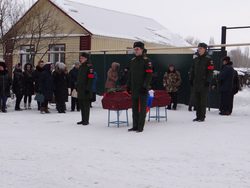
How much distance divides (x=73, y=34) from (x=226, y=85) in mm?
12796

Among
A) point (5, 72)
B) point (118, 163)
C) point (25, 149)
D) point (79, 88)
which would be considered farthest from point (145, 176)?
point (5, 72)

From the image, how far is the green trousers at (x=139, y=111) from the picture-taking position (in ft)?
31.0

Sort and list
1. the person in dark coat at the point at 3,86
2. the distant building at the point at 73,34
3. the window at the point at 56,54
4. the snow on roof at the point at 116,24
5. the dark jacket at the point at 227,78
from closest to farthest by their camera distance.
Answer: the dark jacket at the point at 227,78, the person in dark coat at the point at 3,86, the distant building at the point at 73,34, the window at the point at 56,54, the snow on roof at the point at 116,24

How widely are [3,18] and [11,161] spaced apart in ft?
47.1

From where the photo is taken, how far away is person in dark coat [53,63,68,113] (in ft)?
45.1

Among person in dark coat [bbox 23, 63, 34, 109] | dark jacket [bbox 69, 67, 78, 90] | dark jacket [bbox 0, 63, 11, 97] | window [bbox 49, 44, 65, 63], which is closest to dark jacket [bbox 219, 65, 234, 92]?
dark jacket [bbox 69, 67, 78, 90]

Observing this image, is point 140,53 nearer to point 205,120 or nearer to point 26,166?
point 205,120

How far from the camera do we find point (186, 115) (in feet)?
42.1

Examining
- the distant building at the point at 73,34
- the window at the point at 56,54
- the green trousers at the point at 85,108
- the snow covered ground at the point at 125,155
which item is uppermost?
the distant building at the point at 73,34

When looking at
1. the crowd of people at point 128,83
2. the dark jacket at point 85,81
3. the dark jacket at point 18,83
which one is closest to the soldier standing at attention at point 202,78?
the crowd of people at point 128,83

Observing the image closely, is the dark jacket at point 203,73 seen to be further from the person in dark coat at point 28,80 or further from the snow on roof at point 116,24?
the snow on roof at point 116,24

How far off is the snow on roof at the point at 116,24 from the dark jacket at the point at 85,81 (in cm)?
1290

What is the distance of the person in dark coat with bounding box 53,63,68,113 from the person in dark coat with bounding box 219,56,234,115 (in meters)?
4.73

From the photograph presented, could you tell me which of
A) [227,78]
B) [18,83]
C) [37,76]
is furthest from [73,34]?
[227,78]
